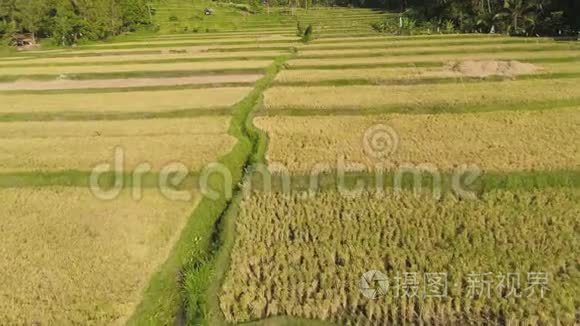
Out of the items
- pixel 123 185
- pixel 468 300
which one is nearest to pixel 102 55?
pixel 123 185

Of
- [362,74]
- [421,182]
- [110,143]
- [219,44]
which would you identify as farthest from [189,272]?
[219,44]

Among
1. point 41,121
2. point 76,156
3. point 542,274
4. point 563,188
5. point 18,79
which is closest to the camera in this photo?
point 542,274

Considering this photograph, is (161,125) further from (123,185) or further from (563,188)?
(563,188)

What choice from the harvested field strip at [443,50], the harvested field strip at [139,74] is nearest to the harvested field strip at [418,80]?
the harvested field strip at [139,74]

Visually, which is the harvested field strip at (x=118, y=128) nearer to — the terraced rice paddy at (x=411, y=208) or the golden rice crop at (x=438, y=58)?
the terraced rice paddy at (x=411, y=208)

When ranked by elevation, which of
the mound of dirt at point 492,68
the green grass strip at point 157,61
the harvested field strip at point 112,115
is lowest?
the harvested field strip at point 112,115
